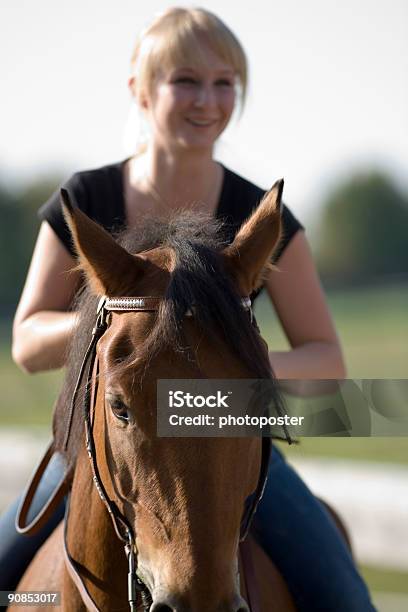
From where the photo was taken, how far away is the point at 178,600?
7.47 feet

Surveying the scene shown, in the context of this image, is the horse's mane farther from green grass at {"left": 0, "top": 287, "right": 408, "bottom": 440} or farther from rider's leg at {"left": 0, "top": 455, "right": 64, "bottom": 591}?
green grass at {"left": 0, "top": 287, "right": 408, "bottom": 440}

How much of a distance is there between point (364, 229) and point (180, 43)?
6636 centimetres

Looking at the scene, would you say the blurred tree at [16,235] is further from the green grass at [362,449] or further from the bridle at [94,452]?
the bridle at [94,452]

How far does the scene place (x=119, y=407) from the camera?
2467 millimetres

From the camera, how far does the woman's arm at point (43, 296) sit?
3463mm

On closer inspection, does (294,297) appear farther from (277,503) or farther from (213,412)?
(213,412)

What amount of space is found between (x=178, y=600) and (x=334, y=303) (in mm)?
51046

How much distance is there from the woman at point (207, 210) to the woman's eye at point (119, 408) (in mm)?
920

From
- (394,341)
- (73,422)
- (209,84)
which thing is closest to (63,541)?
(73,422)

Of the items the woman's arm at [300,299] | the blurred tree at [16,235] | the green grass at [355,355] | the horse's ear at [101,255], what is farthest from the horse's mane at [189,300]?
the blurred tree at [16,235]

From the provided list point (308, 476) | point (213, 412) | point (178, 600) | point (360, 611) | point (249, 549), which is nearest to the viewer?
point (178, 600)

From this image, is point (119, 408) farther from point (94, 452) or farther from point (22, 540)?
point (22, 540)

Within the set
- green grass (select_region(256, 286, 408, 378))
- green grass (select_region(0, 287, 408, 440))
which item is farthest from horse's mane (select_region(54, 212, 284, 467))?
green grass (select_region(256, 286, 408, 378))

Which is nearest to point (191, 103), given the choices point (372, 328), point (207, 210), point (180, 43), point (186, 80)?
point (186, 80)
